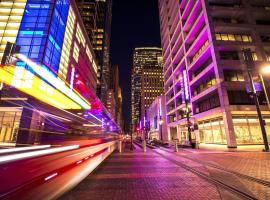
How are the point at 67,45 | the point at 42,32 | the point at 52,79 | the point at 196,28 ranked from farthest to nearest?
the point at 67,45, the point at 196,28, the point at 42,32, the point at 52,79

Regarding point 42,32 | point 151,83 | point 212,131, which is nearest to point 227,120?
point 212,131

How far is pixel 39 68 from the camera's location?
447cm

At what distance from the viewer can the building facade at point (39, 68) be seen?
333 centimetres

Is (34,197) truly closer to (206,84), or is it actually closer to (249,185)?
(249,185)

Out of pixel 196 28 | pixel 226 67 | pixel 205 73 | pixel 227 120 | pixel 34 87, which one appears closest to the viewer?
pixel 34 87

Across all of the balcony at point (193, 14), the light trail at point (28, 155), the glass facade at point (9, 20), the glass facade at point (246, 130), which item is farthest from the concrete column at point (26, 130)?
the balcony at point (193, 14)

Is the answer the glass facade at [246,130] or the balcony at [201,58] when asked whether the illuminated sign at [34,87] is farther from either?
the balcony at [201,58]

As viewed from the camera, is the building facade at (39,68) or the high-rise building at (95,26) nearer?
the building facade at (39,68)

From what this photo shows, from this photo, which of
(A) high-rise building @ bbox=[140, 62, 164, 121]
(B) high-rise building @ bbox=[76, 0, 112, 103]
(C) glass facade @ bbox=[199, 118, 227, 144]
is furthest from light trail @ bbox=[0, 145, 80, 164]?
(A) high-rise building @ bbox=[140, 62, 164, 121]

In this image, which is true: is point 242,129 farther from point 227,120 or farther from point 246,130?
point 227,120

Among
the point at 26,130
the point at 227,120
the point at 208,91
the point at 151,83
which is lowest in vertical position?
the point at 26,130

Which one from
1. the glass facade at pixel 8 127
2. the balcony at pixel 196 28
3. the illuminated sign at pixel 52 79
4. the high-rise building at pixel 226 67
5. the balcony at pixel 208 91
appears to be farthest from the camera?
the balcony at pixel 196 28

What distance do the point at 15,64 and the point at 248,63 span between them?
22.4 meters

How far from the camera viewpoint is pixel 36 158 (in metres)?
3.38
